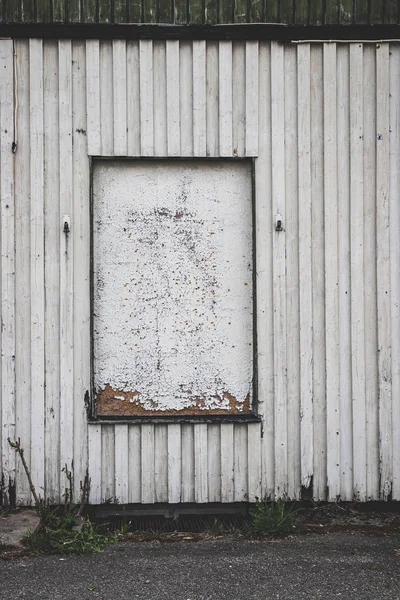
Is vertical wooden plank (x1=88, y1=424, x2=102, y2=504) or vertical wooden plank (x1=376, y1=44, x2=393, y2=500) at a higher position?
vertical wooden plank (x1=376, y1=44, x2=393, y2=500)

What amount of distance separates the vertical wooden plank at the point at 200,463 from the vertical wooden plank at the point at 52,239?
1121 millimetres

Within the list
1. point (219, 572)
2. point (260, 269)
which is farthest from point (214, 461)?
point (260, 269)

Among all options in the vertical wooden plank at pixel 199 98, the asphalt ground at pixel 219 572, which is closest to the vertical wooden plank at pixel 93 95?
the vertical wooden plank at pixel 199 98

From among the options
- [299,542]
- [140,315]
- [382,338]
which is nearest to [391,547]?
A: [299,542]

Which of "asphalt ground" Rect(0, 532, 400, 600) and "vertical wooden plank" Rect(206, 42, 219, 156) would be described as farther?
"vertical wooden plank" Rect(206, 42, 219, 156)

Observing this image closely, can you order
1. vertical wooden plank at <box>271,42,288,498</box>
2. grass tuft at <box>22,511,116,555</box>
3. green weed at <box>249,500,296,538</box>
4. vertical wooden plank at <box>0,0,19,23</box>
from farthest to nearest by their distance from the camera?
vertical wooden plank at <box>271,42,288,498</box> → vertical wooden plank at <box>0,0,19,23</box> → green weed at <box>249,500,296,538</box> → grass tuft at <box>22,511,116,555</box>

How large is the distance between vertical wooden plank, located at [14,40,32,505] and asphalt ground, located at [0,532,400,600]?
120cm

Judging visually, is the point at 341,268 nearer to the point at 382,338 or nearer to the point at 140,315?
the point at 382,338

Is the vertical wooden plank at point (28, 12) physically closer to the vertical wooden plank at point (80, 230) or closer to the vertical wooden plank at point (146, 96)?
the vertical wooden plank at point (80, 230)

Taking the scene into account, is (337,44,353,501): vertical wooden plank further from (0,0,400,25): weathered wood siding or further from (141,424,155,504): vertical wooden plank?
(141,424,155,504): vertical wooden plank

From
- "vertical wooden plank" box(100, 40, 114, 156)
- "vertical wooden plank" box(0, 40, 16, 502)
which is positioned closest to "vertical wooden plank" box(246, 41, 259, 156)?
"vertical wooden plank" box(100, 40, 114, 156)

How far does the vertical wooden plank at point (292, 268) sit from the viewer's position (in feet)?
20.2

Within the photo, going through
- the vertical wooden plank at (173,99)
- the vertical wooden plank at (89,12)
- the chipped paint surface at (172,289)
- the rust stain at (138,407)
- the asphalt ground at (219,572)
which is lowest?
the asphalt ground at (219,572)

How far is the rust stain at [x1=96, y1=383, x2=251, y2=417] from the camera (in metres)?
6.16
